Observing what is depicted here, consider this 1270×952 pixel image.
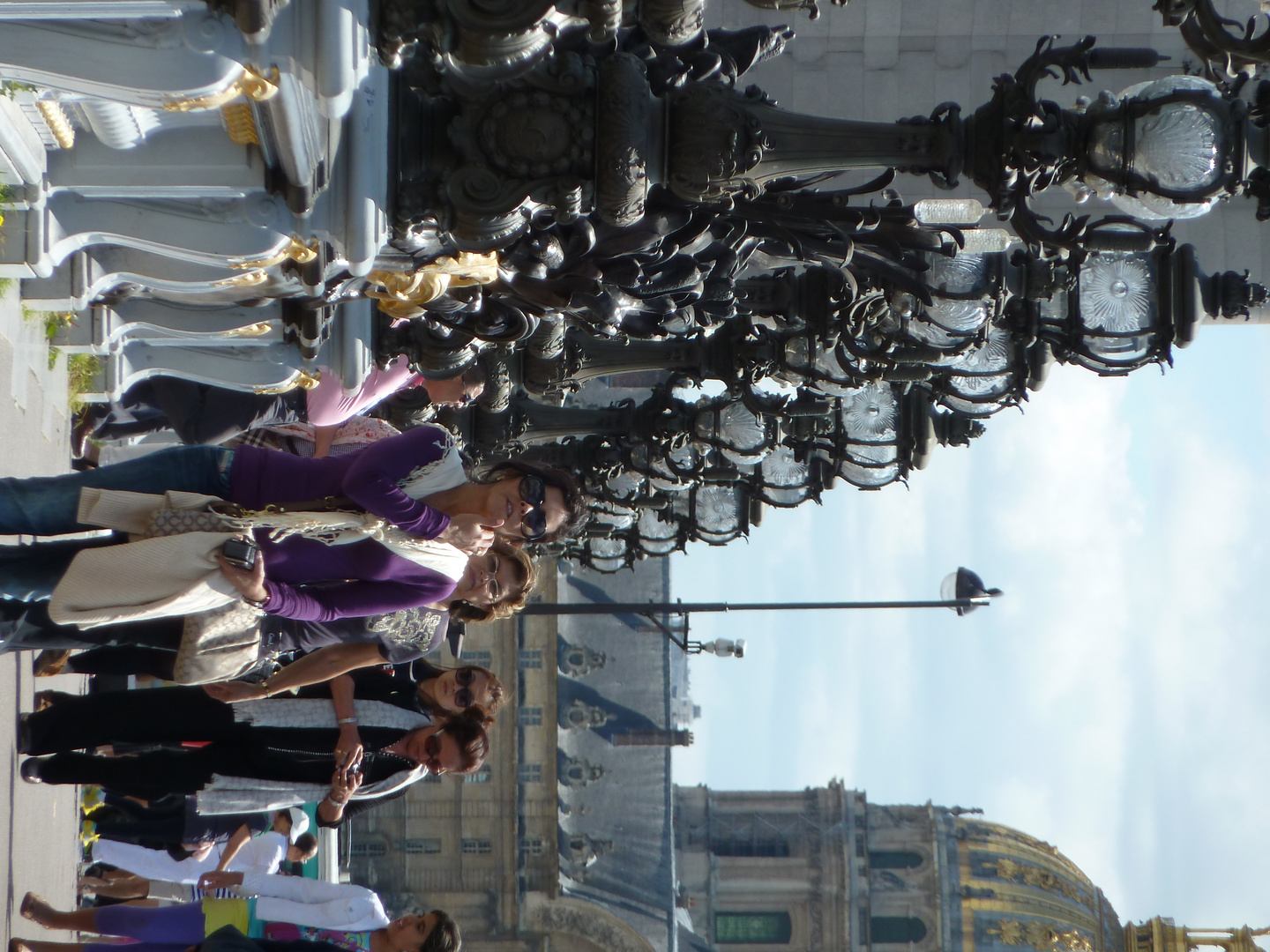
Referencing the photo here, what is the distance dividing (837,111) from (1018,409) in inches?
190

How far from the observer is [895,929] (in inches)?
1757

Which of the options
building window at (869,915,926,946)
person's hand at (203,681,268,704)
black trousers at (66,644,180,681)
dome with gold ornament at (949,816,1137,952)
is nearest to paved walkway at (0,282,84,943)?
black trousers at (66,644,180,681)

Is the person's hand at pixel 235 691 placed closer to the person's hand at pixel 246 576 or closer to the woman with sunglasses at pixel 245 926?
the woman with sunglasses at pixel 245 926

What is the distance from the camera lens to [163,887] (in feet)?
31.8

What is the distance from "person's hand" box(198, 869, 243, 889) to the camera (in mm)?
8484

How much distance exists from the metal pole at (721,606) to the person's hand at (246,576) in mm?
9984

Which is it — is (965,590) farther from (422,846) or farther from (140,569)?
(422,846)

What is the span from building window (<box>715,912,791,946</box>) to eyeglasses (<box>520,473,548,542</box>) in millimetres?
41110

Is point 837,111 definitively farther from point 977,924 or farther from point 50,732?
point 977,924

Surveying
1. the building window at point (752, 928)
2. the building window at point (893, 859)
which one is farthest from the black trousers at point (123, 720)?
the building window at point (893, 859)

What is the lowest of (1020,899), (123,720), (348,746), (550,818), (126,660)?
(1020,899)

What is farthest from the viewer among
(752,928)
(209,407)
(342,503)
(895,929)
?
(895,929)

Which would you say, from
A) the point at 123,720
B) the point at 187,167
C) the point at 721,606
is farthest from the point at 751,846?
the point at 187,167

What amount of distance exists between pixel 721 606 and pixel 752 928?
99.7 feet
